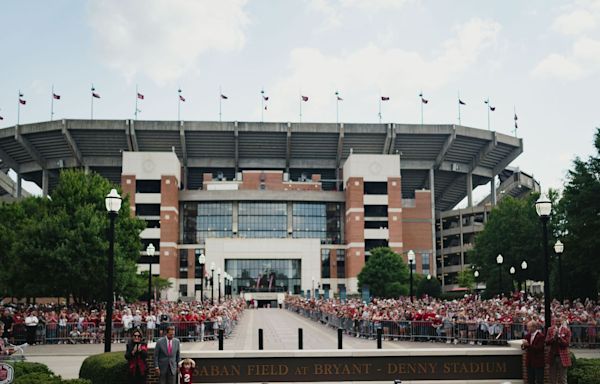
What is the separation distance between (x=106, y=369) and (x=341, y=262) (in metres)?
99.6

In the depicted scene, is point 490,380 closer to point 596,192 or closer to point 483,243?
point 596,192

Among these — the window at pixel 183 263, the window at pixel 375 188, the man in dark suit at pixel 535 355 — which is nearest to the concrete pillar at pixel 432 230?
the window at pixel 375 188

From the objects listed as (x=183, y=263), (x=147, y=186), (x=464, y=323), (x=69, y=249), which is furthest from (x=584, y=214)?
(x=183, y=263)

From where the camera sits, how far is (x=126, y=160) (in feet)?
340

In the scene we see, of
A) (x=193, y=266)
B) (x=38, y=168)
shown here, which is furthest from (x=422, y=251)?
(x=38, y=168)

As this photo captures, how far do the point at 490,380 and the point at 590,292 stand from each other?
36928 millimetres

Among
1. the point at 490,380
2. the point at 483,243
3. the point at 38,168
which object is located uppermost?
the point at 38,168

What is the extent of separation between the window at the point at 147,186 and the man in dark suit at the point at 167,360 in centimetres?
9475

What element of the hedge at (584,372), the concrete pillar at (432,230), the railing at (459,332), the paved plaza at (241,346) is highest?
the concrete pillar at (432,230)

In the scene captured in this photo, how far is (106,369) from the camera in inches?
527

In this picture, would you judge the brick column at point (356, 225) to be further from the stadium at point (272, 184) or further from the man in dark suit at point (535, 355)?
the man in dark suit at point (535, 355)

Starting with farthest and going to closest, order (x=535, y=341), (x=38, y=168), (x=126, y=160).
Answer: (x=38, y=168) < (x=126, y=160) < (x=535, y=341)

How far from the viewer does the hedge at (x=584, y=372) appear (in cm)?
1311

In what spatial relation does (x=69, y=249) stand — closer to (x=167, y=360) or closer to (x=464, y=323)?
(x=464, y=323)
